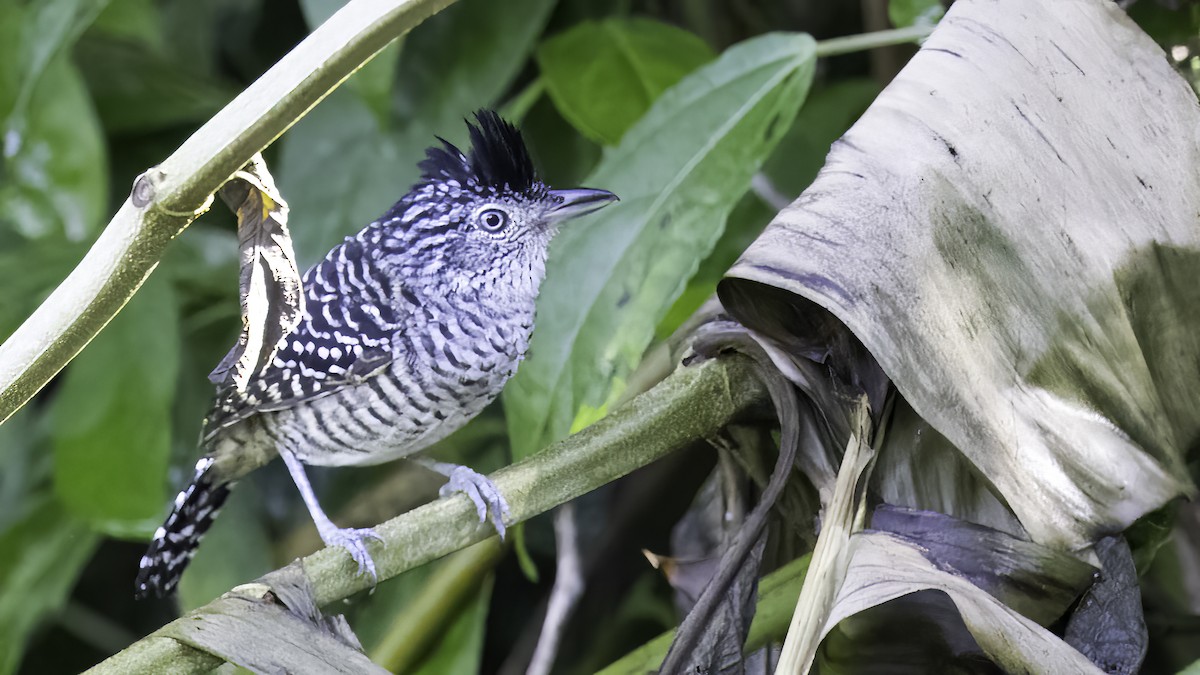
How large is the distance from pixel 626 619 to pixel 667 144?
2.27 ft

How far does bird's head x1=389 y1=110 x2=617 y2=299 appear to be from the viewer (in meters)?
0.98

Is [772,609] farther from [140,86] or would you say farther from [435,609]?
[140,86]

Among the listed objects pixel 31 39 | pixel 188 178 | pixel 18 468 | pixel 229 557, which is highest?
pixel 31 39

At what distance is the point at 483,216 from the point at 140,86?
0.69 metres

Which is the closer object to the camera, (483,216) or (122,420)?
(483,216)

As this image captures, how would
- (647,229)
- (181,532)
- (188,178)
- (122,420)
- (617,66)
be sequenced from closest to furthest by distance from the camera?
1. (188,178)
2. (647,229)
3. (181,532)
4. (122,420)
5. (617,66)

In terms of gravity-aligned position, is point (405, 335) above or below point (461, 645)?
above

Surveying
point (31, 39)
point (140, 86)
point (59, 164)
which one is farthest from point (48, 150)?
point (140, 86)

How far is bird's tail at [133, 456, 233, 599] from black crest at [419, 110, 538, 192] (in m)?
0.33

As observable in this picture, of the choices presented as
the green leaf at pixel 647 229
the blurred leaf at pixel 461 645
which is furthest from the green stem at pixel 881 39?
the blurred leaf at pixel 461 645

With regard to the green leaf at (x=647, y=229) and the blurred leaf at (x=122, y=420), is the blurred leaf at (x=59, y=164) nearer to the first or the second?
the blurred leaf at (x=122, y=420)

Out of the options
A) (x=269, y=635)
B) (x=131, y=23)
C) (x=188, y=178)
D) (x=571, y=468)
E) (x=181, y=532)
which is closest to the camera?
(x=188, y=178)

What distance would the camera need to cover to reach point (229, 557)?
4.28 ft

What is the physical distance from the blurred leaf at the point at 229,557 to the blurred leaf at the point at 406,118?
0.34 metres
